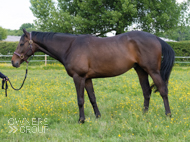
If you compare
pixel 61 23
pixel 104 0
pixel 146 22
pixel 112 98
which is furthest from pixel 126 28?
pixel 112 98

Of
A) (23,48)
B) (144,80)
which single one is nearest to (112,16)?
(144,80)

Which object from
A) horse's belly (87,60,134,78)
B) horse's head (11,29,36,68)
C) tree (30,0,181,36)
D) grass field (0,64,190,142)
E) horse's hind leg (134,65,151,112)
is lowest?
grass field (0,64,190,142)

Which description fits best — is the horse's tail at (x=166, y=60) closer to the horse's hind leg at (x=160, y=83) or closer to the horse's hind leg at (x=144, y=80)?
the horse's hind leg at (x=160, y=83)

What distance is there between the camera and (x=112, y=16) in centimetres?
1764

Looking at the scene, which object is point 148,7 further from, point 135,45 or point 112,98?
point 135,45

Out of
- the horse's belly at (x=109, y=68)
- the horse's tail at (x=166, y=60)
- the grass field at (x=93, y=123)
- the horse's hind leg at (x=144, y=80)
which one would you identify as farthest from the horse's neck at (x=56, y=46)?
the horse's tail at (x=166, y=60)

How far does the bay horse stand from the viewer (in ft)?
16.4

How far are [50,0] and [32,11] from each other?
2.63 metres

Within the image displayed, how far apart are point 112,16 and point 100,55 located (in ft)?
43.8

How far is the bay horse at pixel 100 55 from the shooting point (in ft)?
16.4

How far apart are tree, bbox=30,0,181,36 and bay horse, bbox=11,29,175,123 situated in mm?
12557

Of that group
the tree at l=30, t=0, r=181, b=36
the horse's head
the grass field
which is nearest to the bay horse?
the horse's head

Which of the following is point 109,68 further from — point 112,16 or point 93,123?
Result: point 112,16

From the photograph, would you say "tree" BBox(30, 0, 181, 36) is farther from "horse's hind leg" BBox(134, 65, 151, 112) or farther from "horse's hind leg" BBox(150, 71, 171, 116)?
"horse's hind leg" BBox(150, 71, 171, 116)
